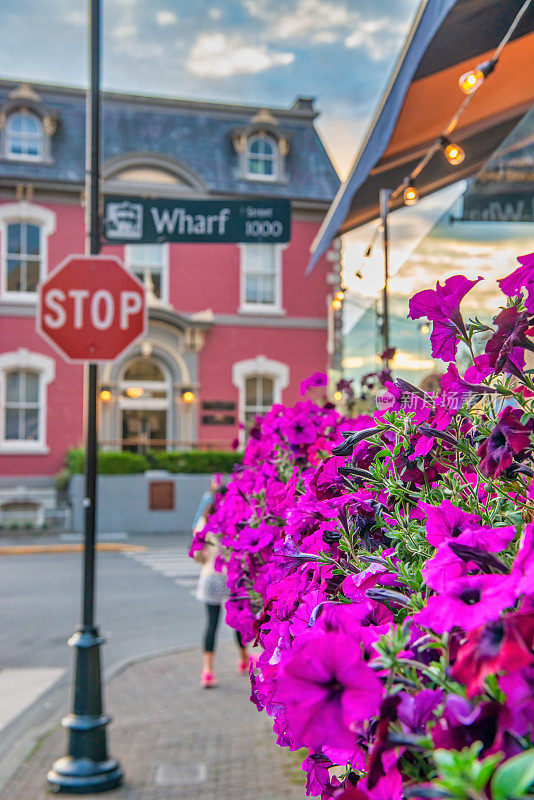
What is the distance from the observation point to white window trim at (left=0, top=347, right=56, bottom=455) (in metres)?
20.0

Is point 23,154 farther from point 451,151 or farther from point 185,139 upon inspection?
point 451,151

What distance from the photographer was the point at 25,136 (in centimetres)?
2070

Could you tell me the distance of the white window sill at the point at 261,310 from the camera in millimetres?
21578

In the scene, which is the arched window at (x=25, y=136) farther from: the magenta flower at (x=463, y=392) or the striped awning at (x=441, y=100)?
the magenta flower at (x=463, y=392)

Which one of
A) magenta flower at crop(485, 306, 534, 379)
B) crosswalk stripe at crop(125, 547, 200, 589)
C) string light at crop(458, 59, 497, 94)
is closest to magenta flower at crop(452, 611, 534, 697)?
magenta flower at crop(485, 306, 534, 379)

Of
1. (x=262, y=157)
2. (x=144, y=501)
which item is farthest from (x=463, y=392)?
(x=262, y=157)

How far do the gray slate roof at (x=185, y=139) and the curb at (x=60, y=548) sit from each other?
895 centimetres

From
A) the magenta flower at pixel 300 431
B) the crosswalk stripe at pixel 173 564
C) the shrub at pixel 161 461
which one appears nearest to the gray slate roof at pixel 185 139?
the shrub at pixel 161 461

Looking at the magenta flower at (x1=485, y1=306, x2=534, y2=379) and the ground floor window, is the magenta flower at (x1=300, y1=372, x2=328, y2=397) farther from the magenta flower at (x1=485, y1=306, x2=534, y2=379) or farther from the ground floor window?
the ground floor window

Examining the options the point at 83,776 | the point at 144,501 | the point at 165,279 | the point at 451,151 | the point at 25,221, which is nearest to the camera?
the point at 83,776

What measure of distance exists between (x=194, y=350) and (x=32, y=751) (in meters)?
15.7

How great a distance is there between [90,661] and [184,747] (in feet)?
3.06

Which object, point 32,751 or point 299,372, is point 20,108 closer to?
point 299,372

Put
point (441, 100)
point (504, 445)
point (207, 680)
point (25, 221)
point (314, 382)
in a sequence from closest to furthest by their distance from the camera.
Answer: point (504, 445), point (314, 382), point (441, 100), point (207, 680), point (25, 221)
